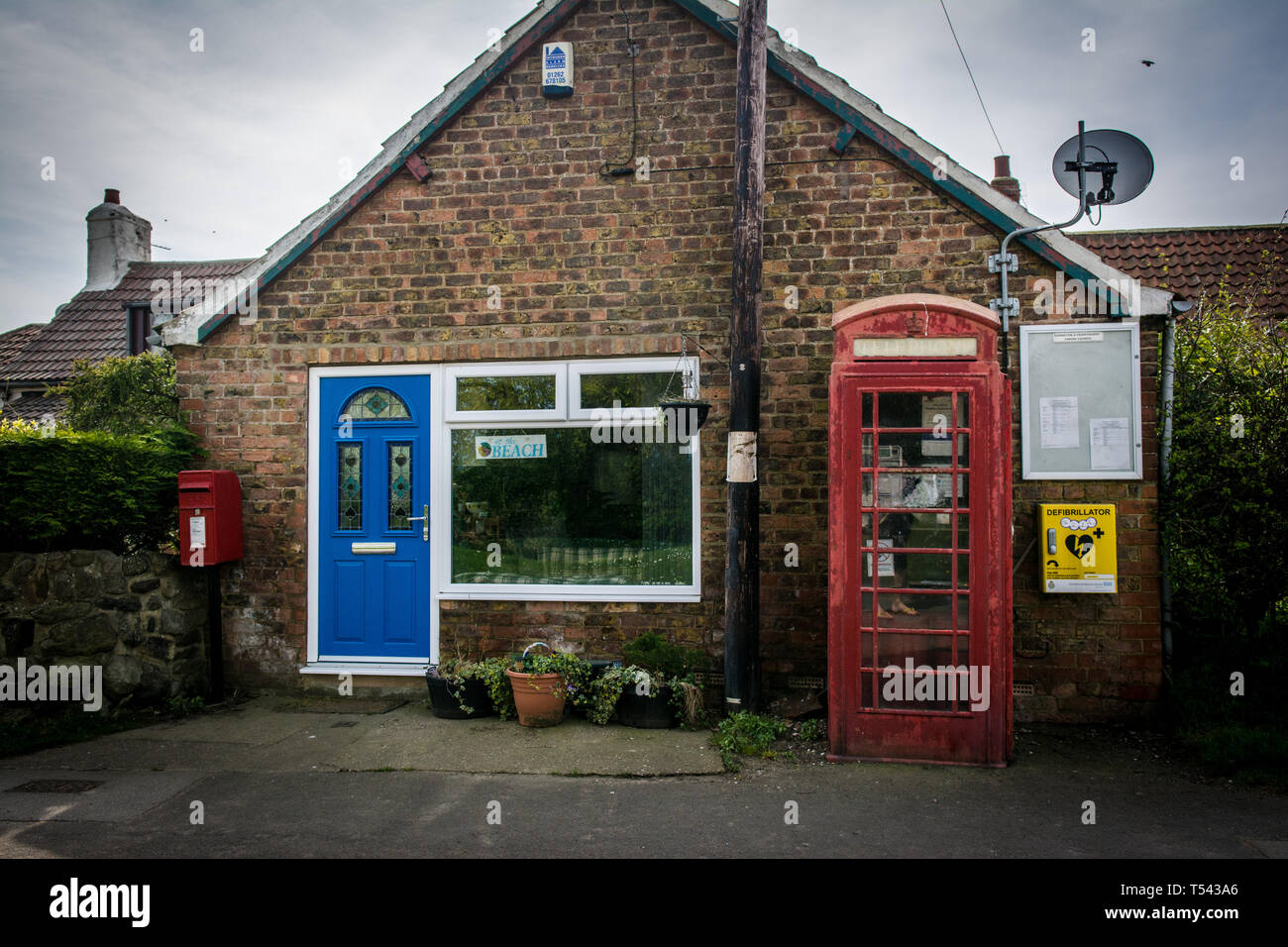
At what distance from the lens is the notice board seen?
21.5 feet

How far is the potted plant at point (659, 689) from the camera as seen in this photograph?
6500 millimetres

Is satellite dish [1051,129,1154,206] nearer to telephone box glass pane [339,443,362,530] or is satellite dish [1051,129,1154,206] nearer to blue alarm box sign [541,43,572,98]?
blue alarm box sign [541,43,572,98]

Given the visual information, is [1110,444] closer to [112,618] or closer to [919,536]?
[919,536]

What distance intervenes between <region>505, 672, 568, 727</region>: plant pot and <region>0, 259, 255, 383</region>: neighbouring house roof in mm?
11012

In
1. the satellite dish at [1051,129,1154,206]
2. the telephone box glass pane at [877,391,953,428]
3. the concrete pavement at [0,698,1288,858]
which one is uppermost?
the satellite dish at [1051,129,1154,206]

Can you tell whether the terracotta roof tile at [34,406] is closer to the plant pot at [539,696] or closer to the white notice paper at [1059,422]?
the plant pot at [539,696]

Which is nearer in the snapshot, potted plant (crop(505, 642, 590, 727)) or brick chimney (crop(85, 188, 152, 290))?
potted plant (crop(505, 642, 590, 727))

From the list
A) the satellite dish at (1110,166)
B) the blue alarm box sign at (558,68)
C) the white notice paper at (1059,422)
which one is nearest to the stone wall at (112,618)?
the blue alarm box sign at (558,68)

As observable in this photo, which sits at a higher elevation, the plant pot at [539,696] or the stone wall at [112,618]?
the stone wall at [112,618]

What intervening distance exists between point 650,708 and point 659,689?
165 mm

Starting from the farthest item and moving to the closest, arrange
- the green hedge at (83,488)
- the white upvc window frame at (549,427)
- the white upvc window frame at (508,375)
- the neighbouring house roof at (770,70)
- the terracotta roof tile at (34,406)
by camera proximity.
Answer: the terracotta roof tile at (34,406) → the white upvc window frame at (508,375) → the white upvc window frame at (549,427) → the green hedge at (83,488) → the neighbouring house roof at (770,70)

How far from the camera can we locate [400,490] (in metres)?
7.66

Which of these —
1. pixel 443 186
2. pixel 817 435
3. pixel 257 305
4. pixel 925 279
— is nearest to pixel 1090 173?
pixel 925 279

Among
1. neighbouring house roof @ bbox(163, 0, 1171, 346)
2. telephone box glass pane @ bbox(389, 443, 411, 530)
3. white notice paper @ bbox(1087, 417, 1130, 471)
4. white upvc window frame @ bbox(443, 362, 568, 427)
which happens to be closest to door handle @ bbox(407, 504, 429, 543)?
telephone box glass pane @ bbox(389, 443, 411, 530)
